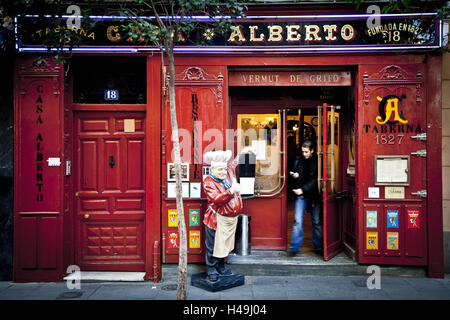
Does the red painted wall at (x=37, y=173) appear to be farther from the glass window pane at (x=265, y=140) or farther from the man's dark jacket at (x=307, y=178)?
the man's dark jacket at (x=307, y=178)

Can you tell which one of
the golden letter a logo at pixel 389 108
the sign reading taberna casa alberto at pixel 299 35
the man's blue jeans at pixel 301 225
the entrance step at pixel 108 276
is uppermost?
the sign reading taberna casa alberto at pixel 299 35

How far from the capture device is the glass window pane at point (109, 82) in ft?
23.6

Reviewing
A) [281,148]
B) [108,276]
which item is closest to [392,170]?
[281,148]

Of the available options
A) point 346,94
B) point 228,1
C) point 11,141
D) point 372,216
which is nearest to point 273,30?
point 228,1

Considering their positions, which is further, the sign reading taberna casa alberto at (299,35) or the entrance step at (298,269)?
the entrance step at (298,269)

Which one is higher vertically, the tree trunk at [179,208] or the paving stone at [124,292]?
the tree trunk at [179,208]

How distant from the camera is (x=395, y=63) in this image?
6832 millimetres

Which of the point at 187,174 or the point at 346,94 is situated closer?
the point at 187,174

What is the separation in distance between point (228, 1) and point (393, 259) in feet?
16.6

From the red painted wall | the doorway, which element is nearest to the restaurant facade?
the red painted wall

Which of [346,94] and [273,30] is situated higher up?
[273,30]

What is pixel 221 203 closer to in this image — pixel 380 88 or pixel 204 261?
pixel 204 261

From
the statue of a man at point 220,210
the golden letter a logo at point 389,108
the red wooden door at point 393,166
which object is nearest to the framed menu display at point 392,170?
the red wooden door at point 393,166

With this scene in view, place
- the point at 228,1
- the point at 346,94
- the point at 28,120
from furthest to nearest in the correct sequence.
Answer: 1. the point at 346,94
2. the point at 28,120
3. the point at 228,1
